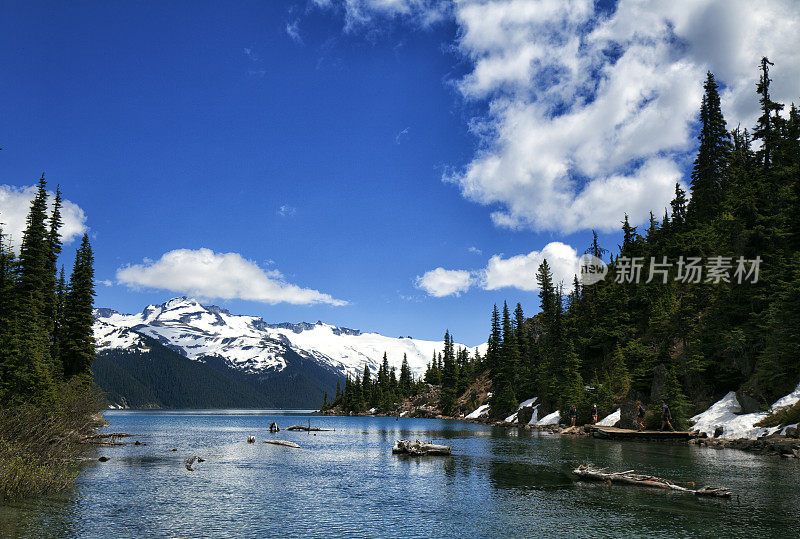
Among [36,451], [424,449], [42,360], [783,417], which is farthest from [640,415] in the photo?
[42,360]

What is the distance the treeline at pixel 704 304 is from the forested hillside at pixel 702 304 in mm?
187

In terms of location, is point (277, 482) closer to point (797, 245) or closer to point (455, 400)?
point (797, 245)

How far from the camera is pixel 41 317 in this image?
60.7 metres

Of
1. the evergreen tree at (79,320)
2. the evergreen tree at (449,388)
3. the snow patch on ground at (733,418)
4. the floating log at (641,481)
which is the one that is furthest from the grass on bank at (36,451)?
the evergreen tree at (449,388)

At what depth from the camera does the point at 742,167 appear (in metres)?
79.9

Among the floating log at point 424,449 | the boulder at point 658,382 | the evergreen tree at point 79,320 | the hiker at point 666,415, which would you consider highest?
the evergreen tree at point 79,320

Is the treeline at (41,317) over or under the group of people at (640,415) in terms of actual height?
over

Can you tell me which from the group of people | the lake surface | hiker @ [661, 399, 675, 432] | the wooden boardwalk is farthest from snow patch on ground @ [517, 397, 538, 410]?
the lake surface

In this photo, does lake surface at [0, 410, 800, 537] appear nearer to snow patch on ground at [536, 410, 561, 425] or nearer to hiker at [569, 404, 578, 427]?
hiker at [569, 404, 578, 427]

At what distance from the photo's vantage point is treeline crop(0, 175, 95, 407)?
4700 cm

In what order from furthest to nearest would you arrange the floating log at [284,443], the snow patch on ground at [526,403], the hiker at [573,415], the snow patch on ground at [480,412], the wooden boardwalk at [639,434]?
the snow patch on ground at [480,412]
the snow patch on ground at [526,403]
the hiker at [573,415]
the floating log at [284,443]
the wooden boardwalk at [639,434]

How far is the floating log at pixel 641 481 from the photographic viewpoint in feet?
87.5

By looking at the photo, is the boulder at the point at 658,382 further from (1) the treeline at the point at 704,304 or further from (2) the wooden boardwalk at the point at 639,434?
(2) the wooden boardwalk at the point at 639,434

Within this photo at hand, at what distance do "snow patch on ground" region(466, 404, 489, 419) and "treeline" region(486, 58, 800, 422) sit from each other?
46.0 feet
